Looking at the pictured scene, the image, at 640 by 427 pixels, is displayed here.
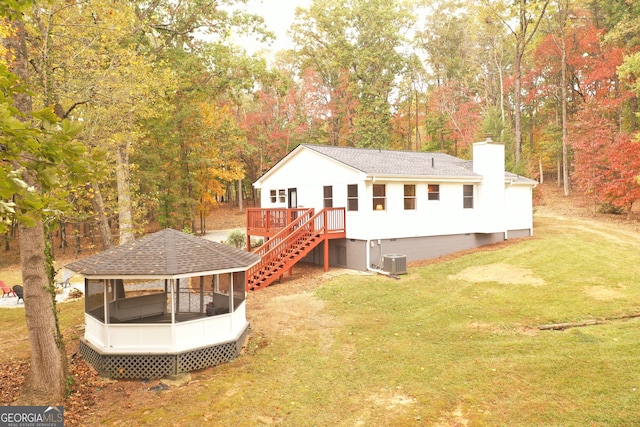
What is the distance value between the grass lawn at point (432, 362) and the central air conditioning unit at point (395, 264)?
1627 millimetres

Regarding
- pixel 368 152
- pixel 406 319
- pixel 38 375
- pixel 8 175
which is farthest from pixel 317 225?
pixel 8 175

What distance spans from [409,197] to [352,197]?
2877 mm

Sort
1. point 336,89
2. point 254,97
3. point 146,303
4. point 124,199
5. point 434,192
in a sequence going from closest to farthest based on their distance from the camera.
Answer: point 146,303, point 124,199, point 434,192, point 254,97, point 336,89

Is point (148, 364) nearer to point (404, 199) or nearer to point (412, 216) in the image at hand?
point (404, 199)

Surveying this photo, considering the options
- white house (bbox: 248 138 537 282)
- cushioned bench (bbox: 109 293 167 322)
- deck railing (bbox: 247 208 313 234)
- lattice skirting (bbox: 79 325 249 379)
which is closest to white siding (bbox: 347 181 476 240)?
white house (bbox: 248 138 537 282)

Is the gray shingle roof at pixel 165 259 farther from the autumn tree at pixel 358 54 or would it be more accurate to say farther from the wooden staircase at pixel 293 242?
the autumn tree at pixel 358 54

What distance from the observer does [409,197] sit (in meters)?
19.4

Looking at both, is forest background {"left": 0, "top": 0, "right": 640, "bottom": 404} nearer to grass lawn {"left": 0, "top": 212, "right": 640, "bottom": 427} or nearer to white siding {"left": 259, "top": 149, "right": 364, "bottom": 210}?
grass lawn {"left": 0, "top": 212, "right": 640, "bottom": 427}

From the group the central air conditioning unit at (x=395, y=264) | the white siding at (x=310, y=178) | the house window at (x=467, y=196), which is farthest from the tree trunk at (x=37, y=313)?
the house window at (x=467, y=196)

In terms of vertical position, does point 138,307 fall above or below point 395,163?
below

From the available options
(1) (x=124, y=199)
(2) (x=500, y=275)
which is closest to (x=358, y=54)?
(1) (x=124, y=199)

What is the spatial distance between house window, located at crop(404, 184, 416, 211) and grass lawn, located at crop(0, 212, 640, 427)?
5061 mm

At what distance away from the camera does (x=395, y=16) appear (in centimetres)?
3909

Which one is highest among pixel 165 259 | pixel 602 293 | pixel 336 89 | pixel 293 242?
pixel 336 89
